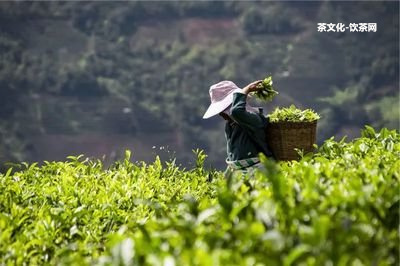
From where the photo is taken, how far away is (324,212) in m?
2.54

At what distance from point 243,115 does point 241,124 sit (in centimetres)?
8

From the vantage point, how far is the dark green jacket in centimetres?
596

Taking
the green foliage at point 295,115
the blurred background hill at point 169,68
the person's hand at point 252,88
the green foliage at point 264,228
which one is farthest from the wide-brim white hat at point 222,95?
the blurred background hill at point 169,68

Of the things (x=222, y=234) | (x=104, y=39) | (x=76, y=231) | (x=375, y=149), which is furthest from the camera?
(x=104, y=39)

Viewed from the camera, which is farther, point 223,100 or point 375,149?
point 223,100

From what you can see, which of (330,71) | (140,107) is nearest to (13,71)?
(140,107)

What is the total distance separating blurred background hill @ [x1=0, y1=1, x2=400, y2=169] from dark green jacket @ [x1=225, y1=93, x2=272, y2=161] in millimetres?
55431

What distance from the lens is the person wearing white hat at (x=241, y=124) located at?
5973mm

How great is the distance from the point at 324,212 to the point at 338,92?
6533cm

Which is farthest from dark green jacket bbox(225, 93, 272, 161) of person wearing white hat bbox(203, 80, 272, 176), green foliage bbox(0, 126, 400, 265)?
green foliage bbox(0, 126, 400, 265)

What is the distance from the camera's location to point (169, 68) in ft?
231

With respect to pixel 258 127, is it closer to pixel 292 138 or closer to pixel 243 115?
pixel 243 115

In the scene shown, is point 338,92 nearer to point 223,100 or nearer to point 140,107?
point 140,107

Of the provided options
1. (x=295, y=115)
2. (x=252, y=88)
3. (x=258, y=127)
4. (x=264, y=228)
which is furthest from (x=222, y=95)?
(x=264, y=228)
